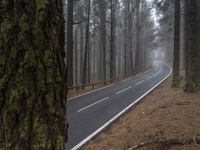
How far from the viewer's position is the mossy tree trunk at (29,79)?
253cm

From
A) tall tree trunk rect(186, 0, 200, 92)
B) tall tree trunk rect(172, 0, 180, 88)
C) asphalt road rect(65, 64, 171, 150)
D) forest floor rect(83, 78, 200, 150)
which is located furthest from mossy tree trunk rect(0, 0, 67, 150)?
tall tree trunk rect(172, 0, 180, 88)

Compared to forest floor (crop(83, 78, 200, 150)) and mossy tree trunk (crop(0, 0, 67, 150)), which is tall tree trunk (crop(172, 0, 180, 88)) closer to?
forest floor (crop(83, 78, 200, 150))

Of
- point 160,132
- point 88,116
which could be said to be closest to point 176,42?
point 88,116

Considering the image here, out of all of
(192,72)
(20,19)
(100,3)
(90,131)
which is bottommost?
(90,131)

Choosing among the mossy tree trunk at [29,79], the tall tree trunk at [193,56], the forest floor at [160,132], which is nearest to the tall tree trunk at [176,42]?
the tall tree trunk at [193,56]

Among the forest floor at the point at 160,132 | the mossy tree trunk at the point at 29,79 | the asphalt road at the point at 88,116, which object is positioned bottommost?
the asphalt road at the point at 88,116

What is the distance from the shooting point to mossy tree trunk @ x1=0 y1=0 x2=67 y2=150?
2527mm

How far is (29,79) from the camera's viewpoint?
2555 millimetres

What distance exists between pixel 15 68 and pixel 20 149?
0.56 metres

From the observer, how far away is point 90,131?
510 inches

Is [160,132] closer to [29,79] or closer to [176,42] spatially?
[29,79]

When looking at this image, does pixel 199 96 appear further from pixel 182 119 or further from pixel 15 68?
pixel 15 68

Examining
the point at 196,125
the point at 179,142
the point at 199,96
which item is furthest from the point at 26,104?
the point at 199,96

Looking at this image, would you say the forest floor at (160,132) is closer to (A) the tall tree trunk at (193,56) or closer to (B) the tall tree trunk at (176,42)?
(A) the tall tree trunk at (193,56)
